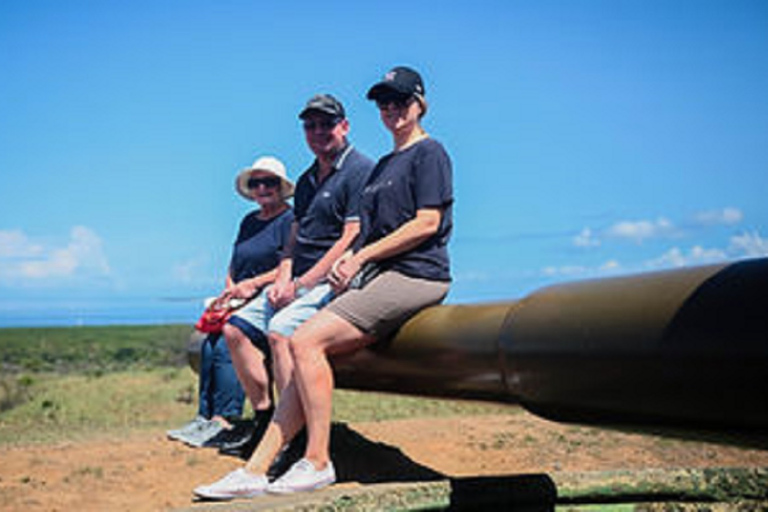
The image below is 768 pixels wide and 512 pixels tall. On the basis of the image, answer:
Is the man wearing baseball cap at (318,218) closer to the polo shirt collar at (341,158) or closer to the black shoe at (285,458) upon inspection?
the polo shirt collar at (341,158)

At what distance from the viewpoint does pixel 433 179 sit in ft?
13.7

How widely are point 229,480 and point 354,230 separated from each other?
143 centimetres

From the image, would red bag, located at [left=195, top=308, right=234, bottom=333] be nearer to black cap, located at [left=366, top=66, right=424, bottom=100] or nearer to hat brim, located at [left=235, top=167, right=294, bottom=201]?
hat brim, located at [left=235, top=167, right=294, bottom=201]

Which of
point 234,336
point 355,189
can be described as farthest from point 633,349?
point 234,336

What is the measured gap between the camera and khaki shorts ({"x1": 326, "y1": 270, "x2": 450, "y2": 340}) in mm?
4164

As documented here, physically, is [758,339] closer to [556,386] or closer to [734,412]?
[734,412]

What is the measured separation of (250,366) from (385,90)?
78.9 inches

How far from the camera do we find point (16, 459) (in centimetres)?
565

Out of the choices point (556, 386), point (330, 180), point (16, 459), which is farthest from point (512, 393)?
point (16, 459)

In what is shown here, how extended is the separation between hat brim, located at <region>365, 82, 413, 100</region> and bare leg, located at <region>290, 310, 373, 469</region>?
106cm

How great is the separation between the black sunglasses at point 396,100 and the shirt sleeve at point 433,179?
27 cm

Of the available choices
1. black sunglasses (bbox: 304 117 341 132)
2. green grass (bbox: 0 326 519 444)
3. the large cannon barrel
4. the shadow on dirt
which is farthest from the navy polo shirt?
green grass (bbox: 0 326 519 444)

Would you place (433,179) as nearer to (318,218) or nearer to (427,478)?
(318,218)

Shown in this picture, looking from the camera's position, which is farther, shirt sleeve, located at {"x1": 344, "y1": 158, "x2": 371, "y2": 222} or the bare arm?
shirt sleeve, located at {"x1": 344, "y1": 158, "x2": 371, "y2": 222}
